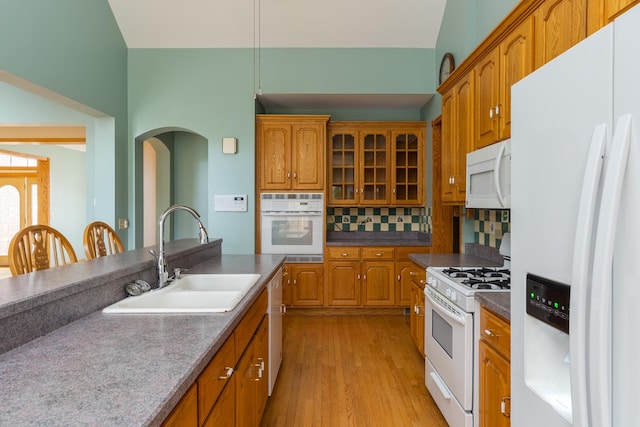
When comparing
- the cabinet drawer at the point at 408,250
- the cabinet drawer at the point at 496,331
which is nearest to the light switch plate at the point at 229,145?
the cabinet drawer at the point at 408,250

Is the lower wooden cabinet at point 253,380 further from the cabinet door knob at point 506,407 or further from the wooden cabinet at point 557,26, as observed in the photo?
the wooden cabinet at point 557,26

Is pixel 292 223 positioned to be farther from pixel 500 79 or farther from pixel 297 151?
pixel 500 79

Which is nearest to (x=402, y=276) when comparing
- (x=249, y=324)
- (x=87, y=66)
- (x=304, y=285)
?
(x=304, y=285)

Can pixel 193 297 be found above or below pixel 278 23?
below

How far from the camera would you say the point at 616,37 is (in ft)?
2.39

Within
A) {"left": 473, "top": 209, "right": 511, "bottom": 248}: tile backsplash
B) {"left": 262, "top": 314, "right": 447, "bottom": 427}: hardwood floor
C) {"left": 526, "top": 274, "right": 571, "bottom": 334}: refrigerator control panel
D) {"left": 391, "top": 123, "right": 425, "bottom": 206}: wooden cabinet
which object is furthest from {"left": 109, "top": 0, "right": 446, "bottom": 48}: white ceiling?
{"left": 526, "top": 274, "right": 571, "bottom": 334}: refrigerator control panel

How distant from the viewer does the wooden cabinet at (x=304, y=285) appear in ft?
13.6

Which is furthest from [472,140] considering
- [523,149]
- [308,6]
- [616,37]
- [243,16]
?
[243,16]

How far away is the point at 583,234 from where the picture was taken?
0.75m

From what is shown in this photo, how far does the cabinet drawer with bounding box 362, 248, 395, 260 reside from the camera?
13.7 feet

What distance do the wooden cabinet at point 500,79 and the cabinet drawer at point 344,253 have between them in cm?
211

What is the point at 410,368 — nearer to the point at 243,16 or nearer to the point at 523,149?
the point at 523,149

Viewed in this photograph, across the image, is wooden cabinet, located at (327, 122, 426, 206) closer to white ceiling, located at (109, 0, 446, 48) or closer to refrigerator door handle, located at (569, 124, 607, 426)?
white ceiling, located at (109, 0, 446, 48)

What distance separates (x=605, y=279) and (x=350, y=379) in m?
2.28
